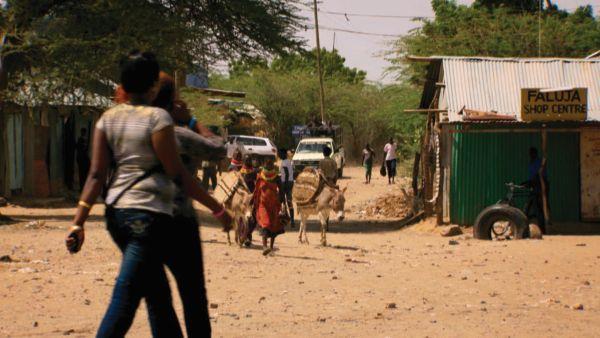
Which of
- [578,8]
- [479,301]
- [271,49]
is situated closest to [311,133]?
[578,8]

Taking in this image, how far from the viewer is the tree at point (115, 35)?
20.2 m

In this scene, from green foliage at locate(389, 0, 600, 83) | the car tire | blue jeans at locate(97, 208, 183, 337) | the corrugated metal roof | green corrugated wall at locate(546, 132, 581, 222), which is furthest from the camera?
green foliage at locate(389, 0, 600, 83)

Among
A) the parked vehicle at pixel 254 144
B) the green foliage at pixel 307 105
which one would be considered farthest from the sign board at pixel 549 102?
the green foliage at pixel 307 105

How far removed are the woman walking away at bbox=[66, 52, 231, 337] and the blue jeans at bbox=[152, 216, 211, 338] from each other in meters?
0.09

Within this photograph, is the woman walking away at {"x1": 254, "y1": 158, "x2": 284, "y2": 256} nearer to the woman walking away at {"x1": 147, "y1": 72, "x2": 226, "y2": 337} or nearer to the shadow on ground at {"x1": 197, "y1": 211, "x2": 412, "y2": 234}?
the shadow on ground at {"x1": 197, "y1": 211, "x2": 412, "y2": 234}

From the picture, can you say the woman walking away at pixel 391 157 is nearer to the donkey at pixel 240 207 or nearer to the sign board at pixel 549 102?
the sign board at pixel 549 102

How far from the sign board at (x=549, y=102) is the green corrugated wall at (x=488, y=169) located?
0.98m

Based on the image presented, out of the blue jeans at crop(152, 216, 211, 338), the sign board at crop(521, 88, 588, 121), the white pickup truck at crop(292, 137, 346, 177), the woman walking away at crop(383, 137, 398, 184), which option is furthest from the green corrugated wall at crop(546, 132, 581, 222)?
the white pickup truck at crop(292, 137, 346, 177)

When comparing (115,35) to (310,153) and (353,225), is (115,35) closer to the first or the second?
(353,225)

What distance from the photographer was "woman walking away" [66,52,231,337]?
5125mm

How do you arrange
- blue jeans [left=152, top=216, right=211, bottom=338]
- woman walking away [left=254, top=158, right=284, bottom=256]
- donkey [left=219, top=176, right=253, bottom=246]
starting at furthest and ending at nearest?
donkey [left=219, top=176, right=253, bottom=246] < woman walking away [left=254, top=158, right=284, bottom=256] < blue jeans [left=152, top=216, right=211, bottom=338]

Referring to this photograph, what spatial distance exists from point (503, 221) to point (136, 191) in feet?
47.1

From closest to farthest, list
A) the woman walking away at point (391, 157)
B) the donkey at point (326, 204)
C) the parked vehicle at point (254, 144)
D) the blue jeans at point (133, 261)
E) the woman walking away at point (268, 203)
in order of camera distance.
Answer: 1. the blue jeans at point (133, 261)
2. the woman walking away at point (268, 203)
3. the donkey at point (326, 204)
4. the woman walking away at point (391, 157)
5. the parked vehicle at point (254, 144)

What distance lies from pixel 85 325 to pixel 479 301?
148 inches
